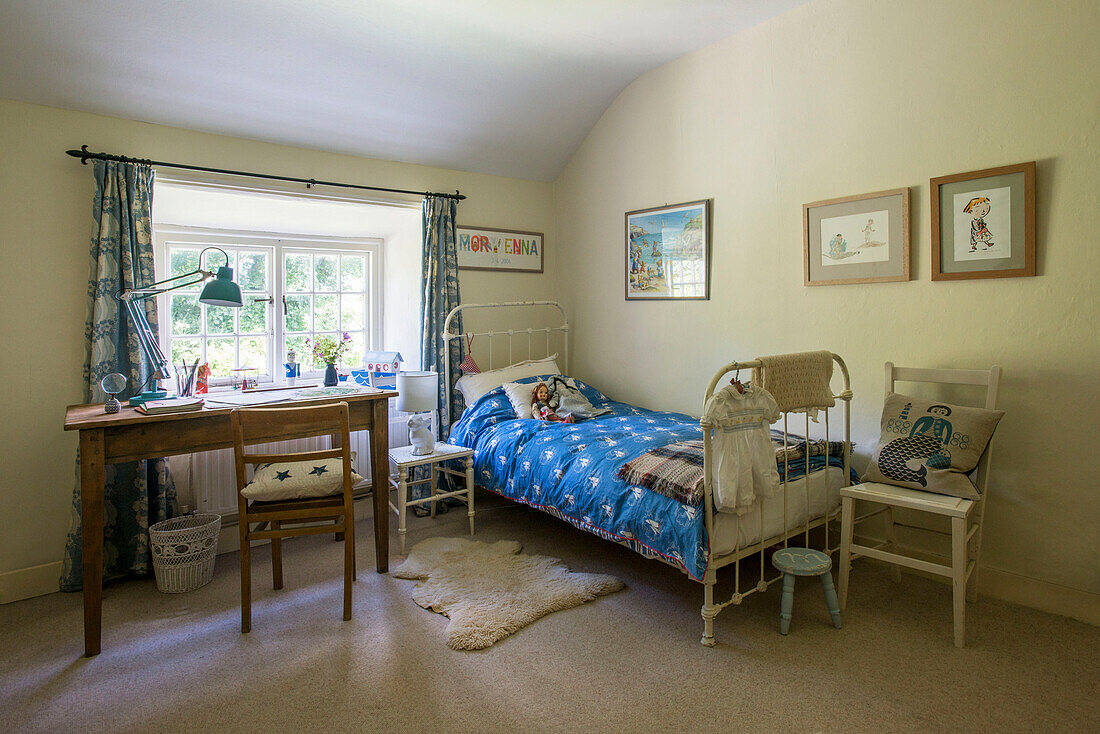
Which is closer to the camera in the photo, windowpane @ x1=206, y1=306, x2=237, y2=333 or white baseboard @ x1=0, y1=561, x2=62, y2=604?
white baseboard @ x1=0, y1=561, x2=62, y2=604

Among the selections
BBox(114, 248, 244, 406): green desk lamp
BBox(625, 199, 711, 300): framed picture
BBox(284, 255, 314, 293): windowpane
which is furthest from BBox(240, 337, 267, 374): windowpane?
BBox(625, 199, 711, 300): framed picture

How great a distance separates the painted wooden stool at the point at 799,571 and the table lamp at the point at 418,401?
6.27 ft

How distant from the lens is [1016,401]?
2.57m

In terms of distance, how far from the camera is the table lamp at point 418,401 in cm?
341

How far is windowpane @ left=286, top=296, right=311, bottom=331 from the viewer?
3986 mm

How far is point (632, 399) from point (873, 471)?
6.04 ft

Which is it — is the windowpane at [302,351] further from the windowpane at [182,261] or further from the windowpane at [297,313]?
the windowpane at [182,261]

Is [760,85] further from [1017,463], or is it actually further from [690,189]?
[1017,463]

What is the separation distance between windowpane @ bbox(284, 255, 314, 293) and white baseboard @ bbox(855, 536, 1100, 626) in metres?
3.93

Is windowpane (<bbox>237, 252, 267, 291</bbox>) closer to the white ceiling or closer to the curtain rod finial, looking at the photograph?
the white ceiling

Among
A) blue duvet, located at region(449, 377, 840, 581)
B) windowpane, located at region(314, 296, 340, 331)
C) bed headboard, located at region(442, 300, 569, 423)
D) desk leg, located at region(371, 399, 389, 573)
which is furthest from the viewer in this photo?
bed headboard, located at region(442, 300, 569, 423)

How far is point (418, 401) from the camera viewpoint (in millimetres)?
3477

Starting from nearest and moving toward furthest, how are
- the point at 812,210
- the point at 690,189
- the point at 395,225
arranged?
the point at 812,210, the point at 690,189, the point at 395,225

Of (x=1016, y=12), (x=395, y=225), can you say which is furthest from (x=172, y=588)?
(x=1016, y=12)
